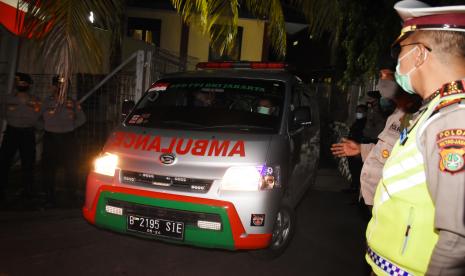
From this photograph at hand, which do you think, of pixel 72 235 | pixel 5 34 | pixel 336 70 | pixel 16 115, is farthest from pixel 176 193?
pixel 336 70

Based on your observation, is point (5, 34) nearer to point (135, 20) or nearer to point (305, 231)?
point (305, 231)

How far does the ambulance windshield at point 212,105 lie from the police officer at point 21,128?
1.86 metres

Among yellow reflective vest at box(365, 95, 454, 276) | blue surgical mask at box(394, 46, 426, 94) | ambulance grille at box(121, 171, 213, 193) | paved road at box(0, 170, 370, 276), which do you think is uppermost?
blue surgical mask at box(394, 46, 426, 94)

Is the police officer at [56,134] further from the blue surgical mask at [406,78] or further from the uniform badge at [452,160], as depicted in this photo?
the uniform badge at [452,160]

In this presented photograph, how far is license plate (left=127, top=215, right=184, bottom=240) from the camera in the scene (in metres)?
3.51

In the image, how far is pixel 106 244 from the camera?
4430mm

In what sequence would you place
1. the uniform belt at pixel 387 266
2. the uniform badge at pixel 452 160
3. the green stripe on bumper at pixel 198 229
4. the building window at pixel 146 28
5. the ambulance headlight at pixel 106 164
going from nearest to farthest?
the uniform badge at pixel 452 160, the uniform belt at pixel 387 266, the green stripe on bumper at pixel 198 229, the ambulance headlight at pixel 106 164, the building window at pixel 146 28

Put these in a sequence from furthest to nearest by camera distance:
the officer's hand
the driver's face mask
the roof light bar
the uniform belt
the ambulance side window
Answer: the roof light bar → the ambulance side window → the driver's face mask → the officer's hand → the uniform belt

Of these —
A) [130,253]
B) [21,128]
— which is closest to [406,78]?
[130,253]

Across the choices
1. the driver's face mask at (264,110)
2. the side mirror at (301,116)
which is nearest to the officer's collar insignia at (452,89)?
the side mirror at (301,116)

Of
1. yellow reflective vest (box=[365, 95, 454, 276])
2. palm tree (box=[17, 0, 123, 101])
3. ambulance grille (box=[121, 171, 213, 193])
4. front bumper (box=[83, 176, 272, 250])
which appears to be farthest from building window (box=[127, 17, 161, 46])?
yellow reflective vest (box=[365, 95, 454, 276])

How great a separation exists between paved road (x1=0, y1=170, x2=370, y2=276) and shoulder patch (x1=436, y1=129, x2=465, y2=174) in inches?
108

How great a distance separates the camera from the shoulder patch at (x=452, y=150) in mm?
1435

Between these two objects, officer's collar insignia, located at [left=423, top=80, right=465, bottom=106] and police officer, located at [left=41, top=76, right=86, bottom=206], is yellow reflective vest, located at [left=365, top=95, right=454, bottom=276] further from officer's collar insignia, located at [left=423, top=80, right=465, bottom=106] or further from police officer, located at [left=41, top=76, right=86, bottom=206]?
police officer, located at [left=41, top=76, right=86, bottom=206]
